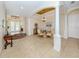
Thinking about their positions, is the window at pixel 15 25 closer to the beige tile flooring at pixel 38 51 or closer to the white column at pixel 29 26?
the white column at pixel 29 26

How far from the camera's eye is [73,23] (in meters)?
8.77

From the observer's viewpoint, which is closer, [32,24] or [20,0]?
[20,0]

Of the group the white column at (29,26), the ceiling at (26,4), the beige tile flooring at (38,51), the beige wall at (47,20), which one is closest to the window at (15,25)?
the beige wall at (47,20)

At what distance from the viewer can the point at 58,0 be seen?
487 cm

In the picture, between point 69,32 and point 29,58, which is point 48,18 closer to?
point 69,32

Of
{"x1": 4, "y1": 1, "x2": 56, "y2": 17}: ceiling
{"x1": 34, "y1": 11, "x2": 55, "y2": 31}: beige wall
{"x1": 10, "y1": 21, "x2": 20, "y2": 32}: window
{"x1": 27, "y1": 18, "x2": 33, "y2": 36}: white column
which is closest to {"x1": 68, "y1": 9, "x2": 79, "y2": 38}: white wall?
{"x1": 34, "y1": 11, "x2": 55, "y2": 31}: beige wall

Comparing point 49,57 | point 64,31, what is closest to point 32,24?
point 64,31

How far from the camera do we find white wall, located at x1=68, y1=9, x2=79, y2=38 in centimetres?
847

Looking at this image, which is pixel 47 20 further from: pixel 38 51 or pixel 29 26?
pixel 38 51

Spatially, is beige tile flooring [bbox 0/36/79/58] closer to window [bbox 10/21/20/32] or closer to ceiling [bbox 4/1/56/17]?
ceiling [bbox 4/1/56/17]

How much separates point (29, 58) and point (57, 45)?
1.85 metres

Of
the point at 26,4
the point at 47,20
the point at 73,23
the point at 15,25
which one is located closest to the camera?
the point at 26,4

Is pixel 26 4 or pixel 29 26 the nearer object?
pixel 26 4

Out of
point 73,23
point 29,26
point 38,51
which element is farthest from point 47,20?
point 38,51
